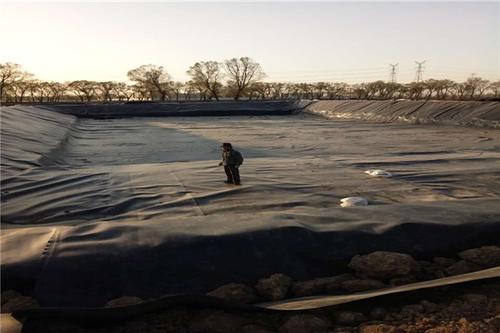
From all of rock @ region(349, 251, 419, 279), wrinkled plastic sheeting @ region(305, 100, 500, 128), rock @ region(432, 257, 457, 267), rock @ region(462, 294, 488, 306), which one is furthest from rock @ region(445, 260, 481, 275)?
wrinkled plastic sheeting @ region(305, 100, 500, 128)

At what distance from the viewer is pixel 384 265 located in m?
3.17

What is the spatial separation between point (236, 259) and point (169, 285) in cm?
55

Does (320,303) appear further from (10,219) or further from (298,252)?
(10,219)

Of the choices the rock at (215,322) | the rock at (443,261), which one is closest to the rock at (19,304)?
the rock at (215,322)

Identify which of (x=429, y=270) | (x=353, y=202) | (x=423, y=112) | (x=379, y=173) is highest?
(x=423, y=112)

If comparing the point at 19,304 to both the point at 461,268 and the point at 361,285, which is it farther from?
the point at 461,268

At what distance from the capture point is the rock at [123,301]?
267 centimetres

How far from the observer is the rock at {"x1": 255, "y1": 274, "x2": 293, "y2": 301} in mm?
2936

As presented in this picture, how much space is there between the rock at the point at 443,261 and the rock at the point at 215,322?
5.96ft

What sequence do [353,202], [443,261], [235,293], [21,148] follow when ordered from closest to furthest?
1. [235,293]
2. [443,261]
3. [353,202]
4. [21,148]

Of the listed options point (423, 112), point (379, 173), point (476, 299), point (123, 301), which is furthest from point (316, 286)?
point (423, 112)

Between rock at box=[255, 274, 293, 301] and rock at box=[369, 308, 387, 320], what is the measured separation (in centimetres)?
63

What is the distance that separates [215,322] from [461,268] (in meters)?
2.10

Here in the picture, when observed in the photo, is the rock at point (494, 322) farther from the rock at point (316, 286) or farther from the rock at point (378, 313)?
the rock at point (316, 286)
